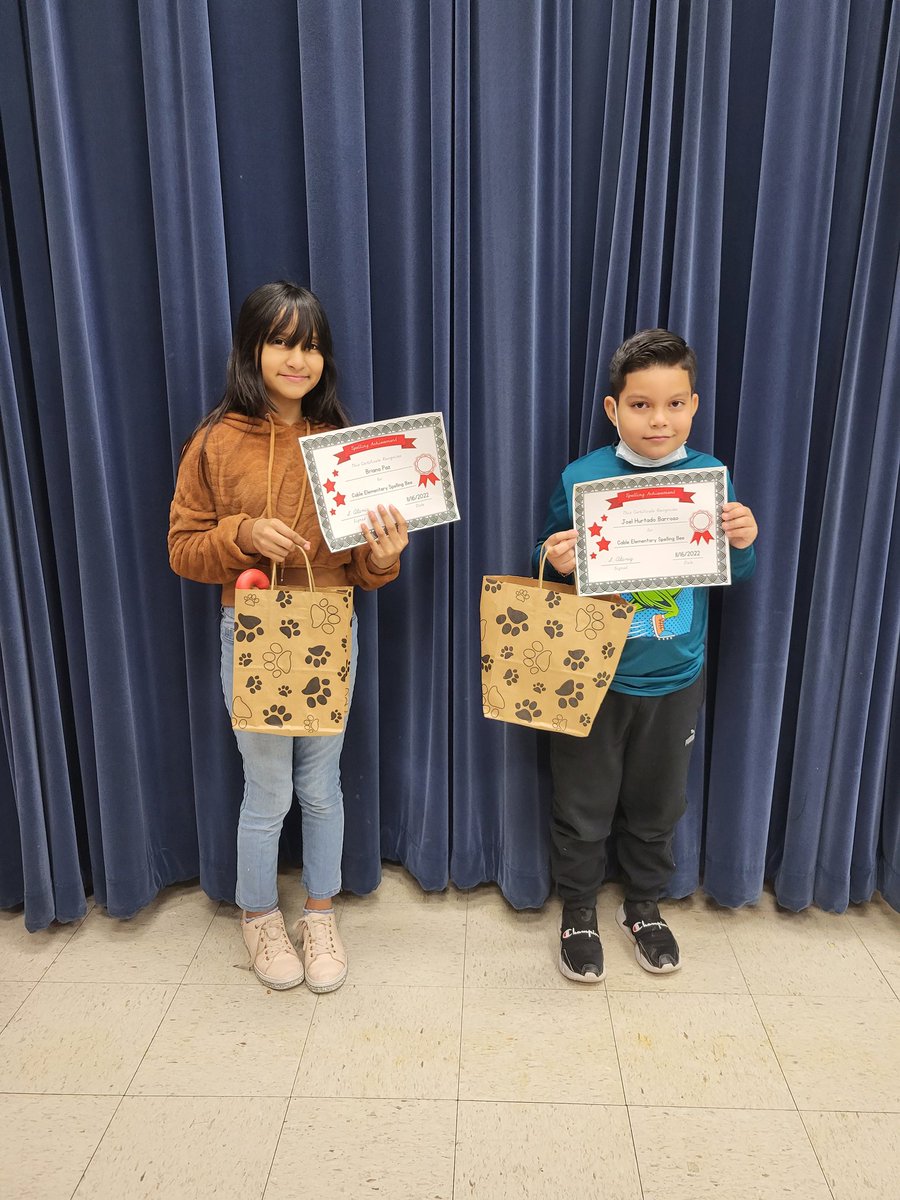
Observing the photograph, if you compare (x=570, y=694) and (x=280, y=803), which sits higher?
(x=570, y=694)

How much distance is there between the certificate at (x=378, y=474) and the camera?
142 cm

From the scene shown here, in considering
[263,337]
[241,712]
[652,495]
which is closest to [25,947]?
[241,712]

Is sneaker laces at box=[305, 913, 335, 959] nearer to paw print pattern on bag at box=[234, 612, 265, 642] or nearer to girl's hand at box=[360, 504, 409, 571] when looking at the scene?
paw print pattern on bag at box=[234, 612, 265, 642]

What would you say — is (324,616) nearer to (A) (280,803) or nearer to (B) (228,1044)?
(A) (280,803)

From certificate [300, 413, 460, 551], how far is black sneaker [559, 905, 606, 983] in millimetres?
941

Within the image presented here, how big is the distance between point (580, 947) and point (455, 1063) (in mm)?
370

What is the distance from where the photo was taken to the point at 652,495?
56.4 inches

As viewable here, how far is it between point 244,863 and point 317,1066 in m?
0.43

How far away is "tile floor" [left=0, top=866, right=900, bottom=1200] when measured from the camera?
4.15 ft

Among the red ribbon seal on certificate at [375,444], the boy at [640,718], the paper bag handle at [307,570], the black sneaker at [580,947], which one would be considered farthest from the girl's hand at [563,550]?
the black sneaker at [580,947]

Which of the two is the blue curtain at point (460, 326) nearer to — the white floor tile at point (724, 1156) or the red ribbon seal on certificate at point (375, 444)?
the red ribbon seal on certificate at point (375, 444)

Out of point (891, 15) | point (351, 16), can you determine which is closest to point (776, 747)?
point (891, 15)

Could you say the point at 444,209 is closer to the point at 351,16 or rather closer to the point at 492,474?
the point at 351,16

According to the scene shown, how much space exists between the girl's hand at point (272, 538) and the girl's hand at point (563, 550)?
481 millimetres
